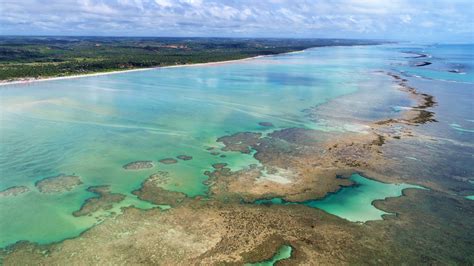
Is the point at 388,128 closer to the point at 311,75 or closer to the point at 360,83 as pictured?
the point at 360,83

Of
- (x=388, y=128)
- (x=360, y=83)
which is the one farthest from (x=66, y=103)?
(x=360, y=83)

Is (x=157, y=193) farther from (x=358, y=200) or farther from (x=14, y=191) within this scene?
(x=358, y=200)

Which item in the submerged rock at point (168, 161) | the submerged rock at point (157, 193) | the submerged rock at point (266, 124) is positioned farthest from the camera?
the submerged rock at point (266, 124)

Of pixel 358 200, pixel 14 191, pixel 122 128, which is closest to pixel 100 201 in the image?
pixel 14 191

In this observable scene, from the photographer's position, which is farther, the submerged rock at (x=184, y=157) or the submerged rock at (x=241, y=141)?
the submerged rock at (x=241, y=141)

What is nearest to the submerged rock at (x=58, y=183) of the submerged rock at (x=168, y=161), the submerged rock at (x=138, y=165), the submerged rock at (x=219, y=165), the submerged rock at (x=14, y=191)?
the submerged rock at (x=14, y=191)

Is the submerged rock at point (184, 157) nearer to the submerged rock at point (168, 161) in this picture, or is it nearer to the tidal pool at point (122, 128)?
the tidal pool at point (122, 128)
